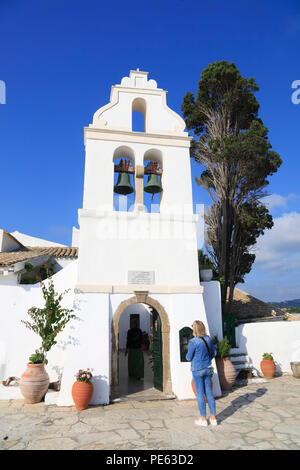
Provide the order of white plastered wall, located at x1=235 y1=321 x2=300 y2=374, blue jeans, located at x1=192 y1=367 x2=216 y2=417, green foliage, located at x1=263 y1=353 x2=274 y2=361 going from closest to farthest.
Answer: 1. blue jeans, located at x1=192 y1=367 x2=216 y2=417
2. green foliage, located at x1=263 y1=353 x2=274 y2=361
3. white plastered wall, located at x1=235 y1=321 x2=300 y2=374

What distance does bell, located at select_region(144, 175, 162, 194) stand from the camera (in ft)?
29.2

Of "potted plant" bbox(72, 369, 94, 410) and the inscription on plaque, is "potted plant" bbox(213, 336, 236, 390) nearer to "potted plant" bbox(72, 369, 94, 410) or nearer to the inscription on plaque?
the inscription on plaque

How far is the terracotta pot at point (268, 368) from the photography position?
30.8 ft

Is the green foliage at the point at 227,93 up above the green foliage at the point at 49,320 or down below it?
above

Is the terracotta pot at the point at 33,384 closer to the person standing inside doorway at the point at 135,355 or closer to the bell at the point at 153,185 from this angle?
the person standing inside doorway at the point at 135,355

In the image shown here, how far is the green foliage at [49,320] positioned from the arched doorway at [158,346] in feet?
3.95

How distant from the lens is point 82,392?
6.41 m

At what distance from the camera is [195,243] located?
8539mm

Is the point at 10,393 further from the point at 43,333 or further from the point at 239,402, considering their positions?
the point at 239,402

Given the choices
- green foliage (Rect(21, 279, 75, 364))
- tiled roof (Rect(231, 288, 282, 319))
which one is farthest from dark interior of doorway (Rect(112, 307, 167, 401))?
tiled roof (Rect(231, 288, 282, 319))

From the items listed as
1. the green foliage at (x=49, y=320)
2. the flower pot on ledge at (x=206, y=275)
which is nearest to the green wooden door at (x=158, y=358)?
the flower pot on ledge at (x=206, y=275)

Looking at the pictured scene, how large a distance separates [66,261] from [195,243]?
683 centimetres

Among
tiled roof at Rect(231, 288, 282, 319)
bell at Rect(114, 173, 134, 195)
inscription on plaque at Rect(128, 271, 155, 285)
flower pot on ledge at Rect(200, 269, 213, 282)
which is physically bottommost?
tiled roof at Rect(231, 288, 282, 319)

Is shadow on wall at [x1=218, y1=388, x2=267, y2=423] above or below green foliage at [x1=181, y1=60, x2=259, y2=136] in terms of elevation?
below
